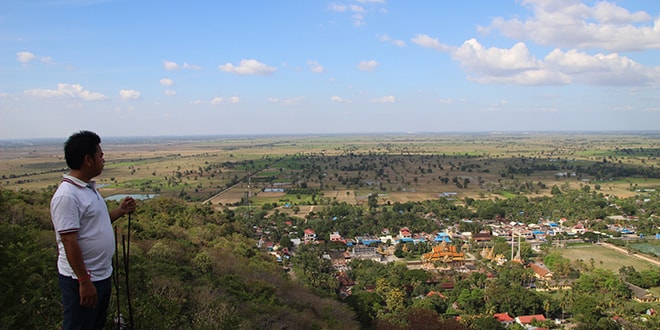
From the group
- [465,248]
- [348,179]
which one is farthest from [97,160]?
[348,179]

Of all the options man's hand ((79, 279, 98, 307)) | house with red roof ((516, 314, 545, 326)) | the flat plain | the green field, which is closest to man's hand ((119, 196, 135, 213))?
man's hand ((79, 279, 98, 307))

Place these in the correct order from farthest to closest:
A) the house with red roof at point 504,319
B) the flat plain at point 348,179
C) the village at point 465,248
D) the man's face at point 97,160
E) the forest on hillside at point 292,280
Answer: the flat plain at point 348,179
the village at point 465,248
the house with red roof at point 504,319
the forest on hillside at point 292,280
the man's face at point 97,160

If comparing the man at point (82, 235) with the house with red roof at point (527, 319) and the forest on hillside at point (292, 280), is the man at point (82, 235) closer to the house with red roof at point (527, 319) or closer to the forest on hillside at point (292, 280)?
the forest on hillside at point (292, 280)

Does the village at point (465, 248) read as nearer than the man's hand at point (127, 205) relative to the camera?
No

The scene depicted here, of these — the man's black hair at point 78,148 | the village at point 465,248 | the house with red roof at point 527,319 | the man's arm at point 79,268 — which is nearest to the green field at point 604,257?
the village at point 465,248

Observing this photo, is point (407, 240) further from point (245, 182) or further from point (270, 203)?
point (245, 182)

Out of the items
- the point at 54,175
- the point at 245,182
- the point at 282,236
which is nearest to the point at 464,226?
the point at 282,236

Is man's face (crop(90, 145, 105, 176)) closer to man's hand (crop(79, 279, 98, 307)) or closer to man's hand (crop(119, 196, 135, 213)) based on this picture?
man's hand (crop(119, 196, 135, 213))

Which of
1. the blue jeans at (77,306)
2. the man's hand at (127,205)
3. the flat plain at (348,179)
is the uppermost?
the man's hand at (127,205)

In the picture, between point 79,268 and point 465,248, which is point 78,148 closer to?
point 79,268
